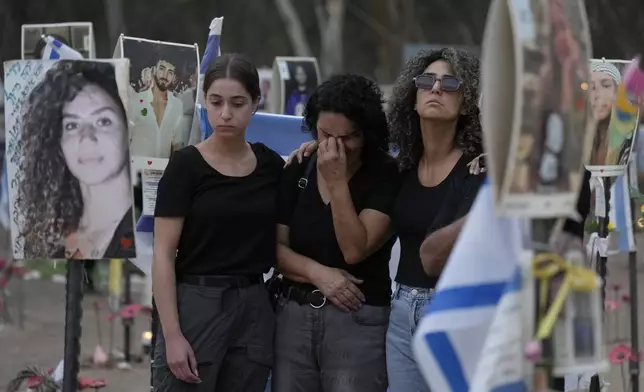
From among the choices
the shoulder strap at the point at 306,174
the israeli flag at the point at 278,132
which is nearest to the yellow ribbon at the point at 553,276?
the shoulder strap at the point at 306,174

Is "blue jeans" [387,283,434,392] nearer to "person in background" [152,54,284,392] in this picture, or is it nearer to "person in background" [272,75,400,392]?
"person in background" [272,75,400,392]

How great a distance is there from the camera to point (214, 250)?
121 inches

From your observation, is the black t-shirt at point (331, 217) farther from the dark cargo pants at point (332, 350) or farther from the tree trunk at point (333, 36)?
the tree trunk at point (333, 36)

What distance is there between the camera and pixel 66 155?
343 centimetres

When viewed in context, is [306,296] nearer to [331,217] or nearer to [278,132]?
[331,217]

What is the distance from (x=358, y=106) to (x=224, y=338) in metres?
0.78

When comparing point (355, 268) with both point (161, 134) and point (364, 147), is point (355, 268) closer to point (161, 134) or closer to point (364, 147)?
point (364, 147)

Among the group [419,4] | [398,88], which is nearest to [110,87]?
[398,88]

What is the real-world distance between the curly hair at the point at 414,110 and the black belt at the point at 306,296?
452mm

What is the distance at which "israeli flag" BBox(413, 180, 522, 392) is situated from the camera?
82.4 inches

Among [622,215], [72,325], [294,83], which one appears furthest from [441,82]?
[294,83]

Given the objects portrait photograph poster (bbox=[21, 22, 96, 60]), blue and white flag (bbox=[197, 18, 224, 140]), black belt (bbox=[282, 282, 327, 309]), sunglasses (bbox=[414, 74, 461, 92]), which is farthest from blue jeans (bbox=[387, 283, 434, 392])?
portrait photograph poster (bbox=[21, 22, 96, 60])

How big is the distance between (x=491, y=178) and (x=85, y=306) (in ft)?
26.9

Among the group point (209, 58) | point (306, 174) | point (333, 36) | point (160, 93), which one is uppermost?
point (333, 36)
